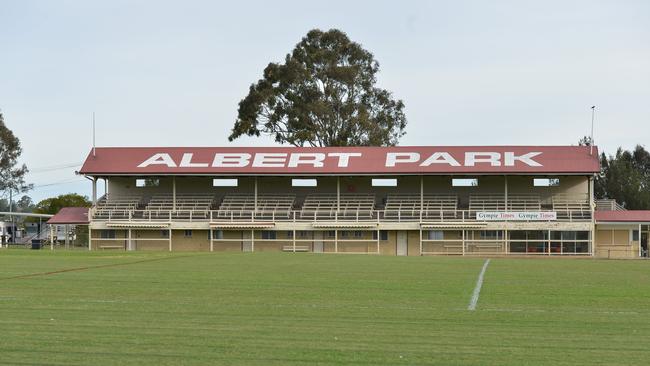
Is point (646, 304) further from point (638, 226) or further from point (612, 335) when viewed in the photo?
point (638, 226)

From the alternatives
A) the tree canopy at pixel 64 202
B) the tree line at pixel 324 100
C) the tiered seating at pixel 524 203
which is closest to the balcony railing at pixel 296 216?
the tiered seating at pixel 524 203

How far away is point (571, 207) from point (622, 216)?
324 cm

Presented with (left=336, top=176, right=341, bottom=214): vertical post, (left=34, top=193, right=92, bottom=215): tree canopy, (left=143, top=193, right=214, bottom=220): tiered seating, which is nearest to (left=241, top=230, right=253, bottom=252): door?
(left=143, top=193, right=214, bottom=220): tiered seating

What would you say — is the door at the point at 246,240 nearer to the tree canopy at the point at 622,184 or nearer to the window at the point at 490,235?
the window at the point at 490,235

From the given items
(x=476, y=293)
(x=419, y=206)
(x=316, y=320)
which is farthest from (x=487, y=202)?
(x=316, y=320)

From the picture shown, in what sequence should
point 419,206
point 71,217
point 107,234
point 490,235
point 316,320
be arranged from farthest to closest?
1. point 71,217
2. point 107,234
3. point 419,206
4. point 490,235
5. point 316,320

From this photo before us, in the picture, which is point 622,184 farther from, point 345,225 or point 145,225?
point 145,225

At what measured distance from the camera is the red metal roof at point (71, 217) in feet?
202

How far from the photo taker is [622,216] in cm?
5716

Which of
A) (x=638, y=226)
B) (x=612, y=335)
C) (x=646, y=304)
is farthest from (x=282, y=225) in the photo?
(x=612, y=335)

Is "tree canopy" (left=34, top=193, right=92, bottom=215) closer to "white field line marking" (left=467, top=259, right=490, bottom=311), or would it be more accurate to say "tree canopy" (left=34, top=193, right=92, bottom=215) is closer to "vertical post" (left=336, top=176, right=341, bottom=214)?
"vertical post" (left=336, top=176, right=341, bottom=214)

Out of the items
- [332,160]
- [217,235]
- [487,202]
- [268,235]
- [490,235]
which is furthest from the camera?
[332,160]

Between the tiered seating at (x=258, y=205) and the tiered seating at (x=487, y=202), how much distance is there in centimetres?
1231

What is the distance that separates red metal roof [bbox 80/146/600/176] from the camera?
2312 inches
